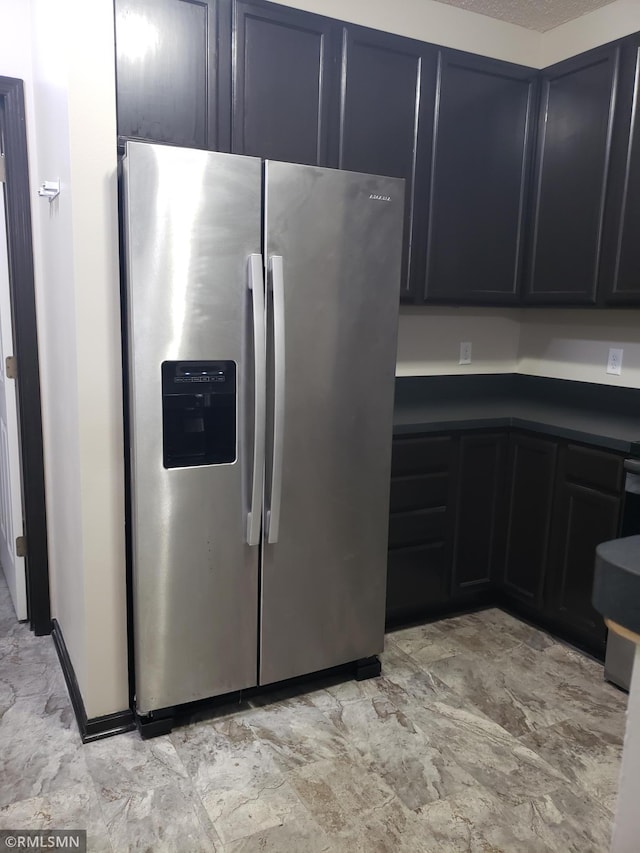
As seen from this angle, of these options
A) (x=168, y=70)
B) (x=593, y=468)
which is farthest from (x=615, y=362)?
(x=168, y=70)

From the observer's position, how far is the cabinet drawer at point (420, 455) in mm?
2715

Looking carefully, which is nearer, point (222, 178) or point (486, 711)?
point (222, 178)

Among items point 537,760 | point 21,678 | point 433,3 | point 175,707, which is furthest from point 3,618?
point 433,3

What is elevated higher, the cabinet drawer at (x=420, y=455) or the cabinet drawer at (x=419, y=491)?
the cabinet drawer at (x=420, y=455)

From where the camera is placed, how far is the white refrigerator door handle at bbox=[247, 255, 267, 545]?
201cm

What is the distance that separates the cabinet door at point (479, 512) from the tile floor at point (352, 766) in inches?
17.8

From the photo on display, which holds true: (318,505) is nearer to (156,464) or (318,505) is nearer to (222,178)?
(156,464)

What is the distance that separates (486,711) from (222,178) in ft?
6.39

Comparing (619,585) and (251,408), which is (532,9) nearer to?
(251,408)

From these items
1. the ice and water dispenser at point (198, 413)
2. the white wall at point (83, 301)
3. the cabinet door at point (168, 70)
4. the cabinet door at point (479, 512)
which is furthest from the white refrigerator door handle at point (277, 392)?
the cabinet door at point (479, 512)

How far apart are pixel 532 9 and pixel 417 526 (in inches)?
89.2

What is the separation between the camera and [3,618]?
9.73 ft

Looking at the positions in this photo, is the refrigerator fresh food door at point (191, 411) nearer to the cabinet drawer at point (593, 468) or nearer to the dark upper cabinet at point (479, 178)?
the dark upper cabinet at point (479, 178)

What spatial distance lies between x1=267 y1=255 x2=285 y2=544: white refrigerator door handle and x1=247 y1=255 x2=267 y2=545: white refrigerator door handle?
35 mm
